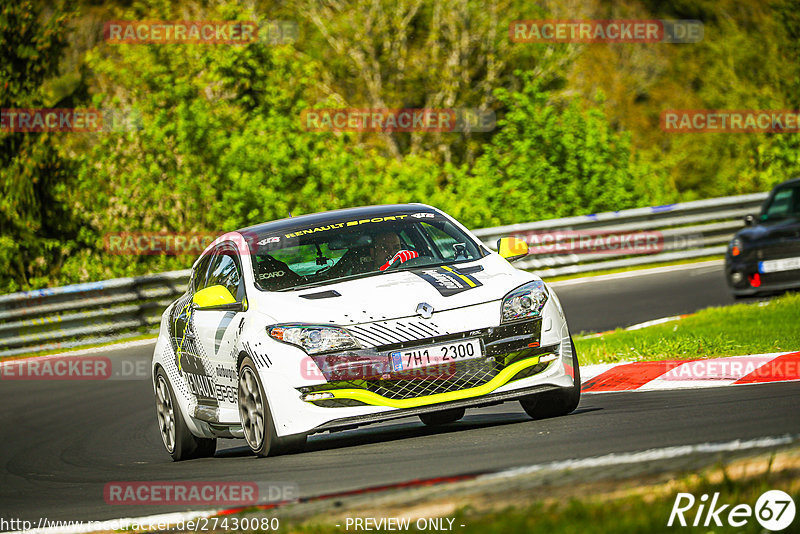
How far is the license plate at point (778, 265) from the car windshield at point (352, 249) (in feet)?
25.2

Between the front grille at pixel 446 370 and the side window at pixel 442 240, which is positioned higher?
the side window at pixel 442 240

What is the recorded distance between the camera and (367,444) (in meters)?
8.13

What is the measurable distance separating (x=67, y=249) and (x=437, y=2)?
56.4 ft

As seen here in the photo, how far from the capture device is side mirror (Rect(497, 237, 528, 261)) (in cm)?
862

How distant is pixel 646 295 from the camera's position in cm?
1756

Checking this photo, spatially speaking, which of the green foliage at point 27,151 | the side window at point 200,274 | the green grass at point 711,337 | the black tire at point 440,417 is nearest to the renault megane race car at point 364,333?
the side window at point 200,274

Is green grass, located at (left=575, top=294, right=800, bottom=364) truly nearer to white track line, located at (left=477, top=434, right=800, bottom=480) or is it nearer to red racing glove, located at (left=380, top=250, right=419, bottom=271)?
red racing glove, located at (left=380, top=250, right=419, bottom=271)

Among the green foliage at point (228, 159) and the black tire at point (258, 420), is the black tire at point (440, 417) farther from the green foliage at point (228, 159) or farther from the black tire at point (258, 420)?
the green foliage at point (228, 159)

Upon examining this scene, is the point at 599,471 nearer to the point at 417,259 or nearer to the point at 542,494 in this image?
the point at 542,494

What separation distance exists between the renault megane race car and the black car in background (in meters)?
7.71

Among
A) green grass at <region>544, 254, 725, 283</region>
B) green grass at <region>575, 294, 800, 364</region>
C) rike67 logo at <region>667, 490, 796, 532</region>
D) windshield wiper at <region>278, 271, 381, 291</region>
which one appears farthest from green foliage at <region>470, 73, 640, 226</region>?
rike67 logo at <region>667, 490, 796, 532</region>

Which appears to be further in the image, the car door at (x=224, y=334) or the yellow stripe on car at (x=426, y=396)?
the car door at (x=224, y=334)

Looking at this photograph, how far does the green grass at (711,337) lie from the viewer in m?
10.3

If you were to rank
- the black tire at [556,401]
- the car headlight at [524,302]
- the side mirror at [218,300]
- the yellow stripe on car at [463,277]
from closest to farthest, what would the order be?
the car headlight at [524,302], the yellow stripe on car at [463,277], the black tire at [556,401], the side mirror at [218,300]
